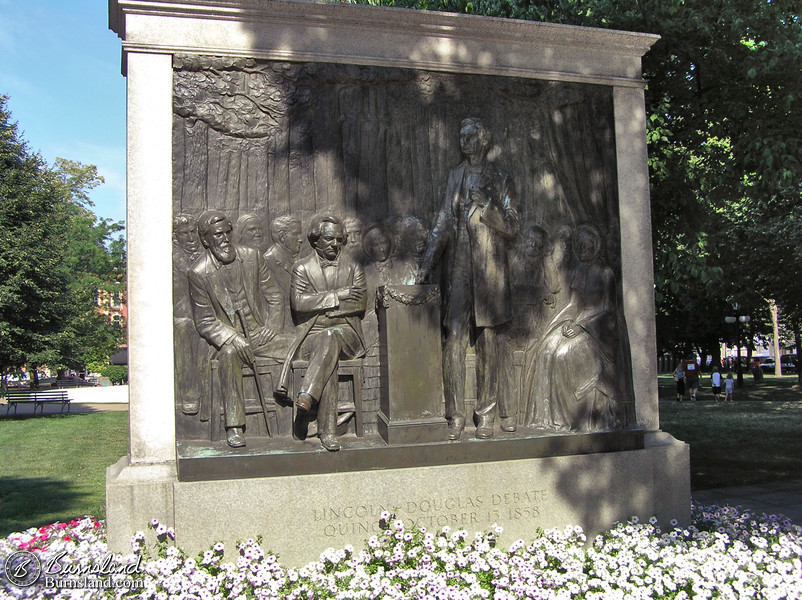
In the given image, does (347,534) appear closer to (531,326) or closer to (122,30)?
(531,326)

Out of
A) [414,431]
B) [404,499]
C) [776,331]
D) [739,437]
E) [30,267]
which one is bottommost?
[739,437]

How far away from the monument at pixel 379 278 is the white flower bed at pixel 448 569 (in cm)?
28

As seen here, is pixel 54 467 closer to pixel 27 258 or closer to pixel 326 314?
pixel 326 314

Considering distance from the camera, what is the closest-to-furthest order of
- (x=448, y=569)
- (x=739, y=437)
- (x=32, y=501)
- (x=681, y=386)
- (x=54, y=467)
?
(x=448, y=569) → (x=32, y=501) → (x=54, y=467) → (x=739, y=437) → (x=681, y=386)

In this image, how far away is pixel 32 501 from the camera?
365 inches

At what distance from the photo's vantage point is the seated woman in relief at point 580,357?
6520 millimetres

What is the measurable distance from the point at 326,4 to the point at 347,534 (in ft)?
15.3

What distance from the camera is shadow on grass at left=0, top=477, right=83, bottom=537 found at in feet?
26.9

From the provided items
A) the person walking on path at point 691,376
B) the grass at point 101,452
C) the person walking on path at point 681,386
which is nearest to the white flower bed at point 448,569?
the grass at point 101,452

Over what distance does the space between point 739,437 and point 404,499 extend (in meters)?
11.5

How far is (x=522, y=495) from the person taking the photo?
607 centimetres

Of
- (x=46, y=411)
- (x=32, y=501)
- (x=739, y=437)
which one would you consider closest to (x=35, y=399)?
(x=46, y=411)

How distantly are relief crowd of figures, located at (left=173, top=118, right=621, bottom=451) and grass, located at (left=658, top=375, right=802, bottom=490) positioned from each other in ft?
15.2

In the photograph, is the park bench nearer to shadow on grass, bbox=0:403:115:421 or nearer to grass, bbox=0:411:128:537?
shadow on grass, bbox=0:403:115:421
